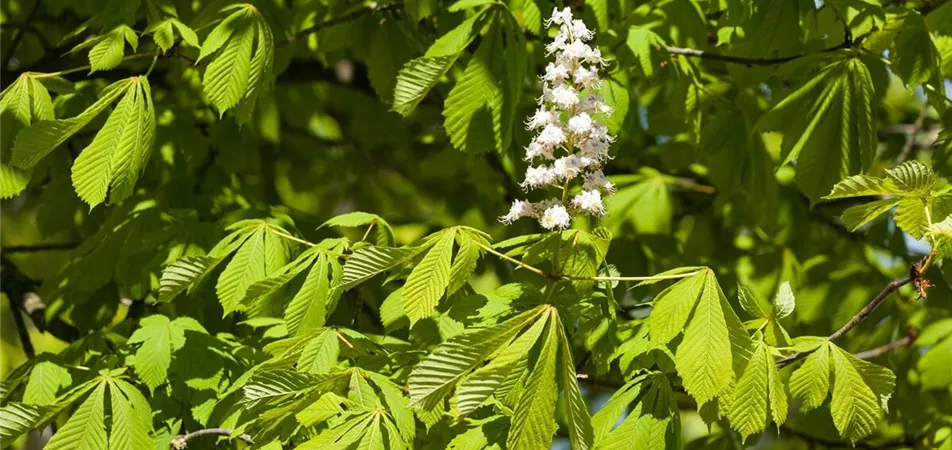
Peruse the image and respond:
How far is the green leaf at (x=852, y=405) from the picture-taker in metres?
1.61

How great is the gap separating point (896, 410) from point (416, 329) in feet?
5.94

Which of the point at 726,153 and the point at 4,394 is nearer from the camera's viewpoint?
the point at 4,394

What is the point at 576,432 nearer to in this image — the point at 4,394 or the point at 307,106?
the point at 4,394

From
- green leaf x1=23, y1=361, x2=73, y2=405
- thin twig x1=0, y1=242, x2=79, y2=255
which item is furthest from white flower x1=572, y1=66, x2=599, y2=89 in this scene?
thin twig x1=0, y1=242, x2=79, y2=255

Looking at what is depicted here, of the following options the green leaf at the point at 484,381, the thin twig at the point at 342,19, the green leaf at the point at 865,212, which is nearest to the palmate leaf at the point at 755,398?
the green leaf at the point at 865,212

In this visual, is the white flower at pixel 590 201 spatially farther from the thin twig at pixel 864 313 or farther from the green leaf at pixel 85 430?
the green leaf at pixel 85 430

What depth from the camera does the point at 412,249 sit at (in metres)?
1.62

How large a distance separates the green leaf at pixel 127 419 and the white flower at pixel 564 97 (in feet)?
3.01

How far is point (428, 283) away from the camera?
62.1 inches

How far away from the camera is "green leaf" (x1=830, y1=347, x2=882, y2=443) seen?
1612 mm

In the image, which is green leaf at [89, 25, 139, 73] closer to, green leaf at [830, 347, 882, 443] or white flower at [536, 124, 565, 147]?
white flower at [536, 124, 565, 147]

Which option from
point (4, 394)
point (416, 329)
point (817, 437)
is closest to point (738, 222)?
point (817, 437)

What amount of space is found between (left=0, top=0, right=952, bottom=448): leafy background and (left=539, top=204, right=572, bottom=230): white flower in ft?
0.15

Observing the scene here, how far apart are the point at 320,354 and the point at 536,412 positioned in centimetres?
46
